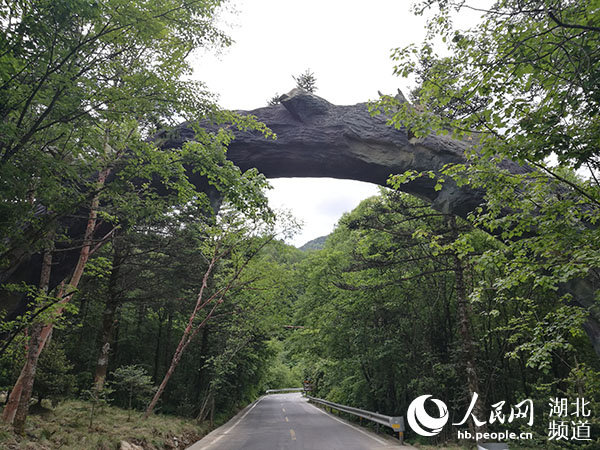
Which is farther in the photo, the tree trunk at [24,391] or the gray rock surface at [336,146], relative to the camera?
the gray rock surface at [336,146]

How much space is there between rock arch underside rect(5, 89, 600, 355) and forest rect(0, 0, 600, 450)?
0.75m

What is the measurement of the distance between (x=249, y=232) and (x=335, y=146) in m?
4.71

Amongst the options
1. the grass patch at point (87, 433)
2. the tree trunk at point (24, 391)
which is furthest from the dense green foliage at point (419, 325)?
the tree trunk at point (24, 391)

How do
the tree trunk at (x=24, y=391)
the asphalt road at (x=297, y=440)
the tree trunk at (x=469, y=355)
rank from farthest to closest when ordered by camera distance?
1. the asphalt road at (x=297, y=440)
2. the tree trunk at (x=469, y=355)
3. the tree trunk at (x=24, y=391)

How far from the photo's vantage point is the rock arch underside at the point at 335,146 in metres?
12.5

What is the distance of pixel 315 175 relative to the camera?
14500 millimetres

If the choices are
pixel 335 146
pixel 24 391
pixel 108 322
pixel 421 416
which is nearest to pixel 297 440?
pixel 421 416

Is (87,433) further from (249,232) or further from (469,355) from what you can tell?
(469,355)

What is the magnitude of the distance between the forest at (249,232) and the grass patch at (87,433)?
78 millimetres

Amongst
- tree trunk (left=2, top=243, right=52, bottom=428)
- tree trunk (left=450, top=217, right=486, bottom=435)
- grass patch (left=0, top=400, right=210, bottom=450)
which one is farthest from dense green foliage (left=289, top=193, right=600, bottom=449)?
tree trunk (left=2, top=243, right=52, bottom=428)

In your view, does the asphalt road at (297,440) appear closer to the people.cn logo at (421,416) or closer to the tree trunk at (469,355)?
the people.cn logo at (421,416)

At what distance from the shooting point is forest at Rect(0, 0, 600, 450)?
3760mm

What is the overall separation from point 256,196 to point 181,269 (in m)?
9.42

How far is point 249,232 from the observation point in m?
13.6
